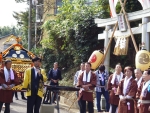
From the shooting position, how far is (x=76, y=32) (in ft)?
57.4

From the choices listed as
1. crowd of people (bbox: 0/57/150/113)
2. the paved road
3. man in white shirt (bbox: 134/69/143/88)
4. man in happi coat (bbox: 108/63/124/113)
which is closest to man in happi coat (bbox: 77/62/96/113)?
crowd of people (bbox: 0/57/150/113)

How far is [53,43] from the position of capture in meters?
21.8

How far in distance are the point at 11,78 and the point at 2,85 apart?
334 millimetres

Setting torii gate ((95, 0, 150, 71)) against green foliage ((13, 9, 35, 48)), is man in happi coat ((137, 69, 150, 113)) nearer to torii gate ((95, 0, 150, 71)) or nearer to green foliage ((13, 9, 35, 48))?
torii gate ((95, 0, 150, 71))

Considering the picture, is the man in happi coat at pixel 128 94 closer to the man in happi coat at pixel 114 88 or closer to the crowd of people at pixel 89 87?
the crowd of people at pixel 89 87

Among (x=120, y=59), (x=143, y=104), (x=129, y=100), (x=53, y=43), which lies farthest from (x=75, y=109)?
(x=53, y=43)

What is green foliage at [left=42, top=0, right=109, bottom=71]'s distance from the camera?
56.1 ft

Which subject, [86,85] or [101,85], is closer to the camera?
[86,85]

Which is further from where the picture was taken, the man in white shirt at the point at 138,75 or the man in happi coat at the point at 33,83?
the man in happi coat at the point at 33,83

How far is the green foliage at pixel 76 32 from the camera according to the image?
17.1 metres

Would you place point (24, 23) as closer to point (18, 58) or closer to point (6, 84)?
point (18, 58)

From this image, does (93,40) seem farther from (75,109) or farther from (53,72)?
(75,109)

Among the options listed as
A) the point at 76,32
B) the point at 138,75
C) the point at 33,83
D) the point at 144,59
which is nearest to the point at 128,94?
the point at 138,75

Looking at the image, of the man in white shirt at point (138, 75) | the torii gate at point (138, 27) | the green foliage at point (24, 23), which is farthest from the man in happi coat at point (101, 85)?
the green foliage at point (24, 23)
